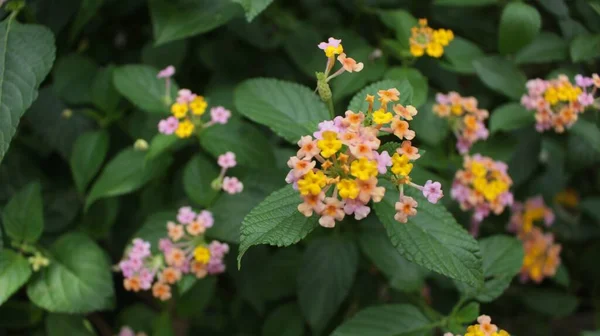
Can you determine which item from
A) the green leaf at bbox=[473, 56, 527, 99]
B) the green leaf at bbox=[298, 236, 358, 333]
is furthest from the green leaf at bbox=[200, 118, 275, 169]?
the green leaf at bbox=[473, 56, 527, 99]

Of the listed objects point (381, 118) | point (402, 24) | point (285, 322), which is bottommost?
point (285, 322)

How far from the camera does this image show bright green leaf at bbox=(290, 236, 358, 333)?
55.7 inches

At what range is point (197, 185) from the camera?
4.50 feet

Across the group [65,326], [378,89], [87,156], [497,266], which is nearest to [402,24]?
[378,89]

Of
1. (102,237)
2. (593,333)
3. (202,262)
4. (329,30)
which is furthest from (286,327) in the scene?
(329,30)

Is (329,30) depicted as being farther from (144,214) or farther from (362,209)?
(362,209)

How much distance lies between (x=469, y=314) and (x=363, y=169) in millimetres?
497

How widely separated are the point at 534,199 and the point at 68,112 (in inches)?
53.8

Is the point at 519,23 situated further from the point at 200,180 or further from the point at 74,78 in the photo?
the point at 74,78

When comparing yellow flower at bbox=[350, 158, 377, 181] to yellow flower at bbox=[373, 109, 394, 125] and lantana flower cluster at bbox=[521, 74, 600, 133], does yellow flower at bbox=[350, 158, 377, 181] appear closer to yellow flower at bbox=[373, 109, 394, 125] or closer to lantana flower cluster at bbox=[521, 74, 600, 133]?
yellow flower at bbox=[373, 109, 394, 125]

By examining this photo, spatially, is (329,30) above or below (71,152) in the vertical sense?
above

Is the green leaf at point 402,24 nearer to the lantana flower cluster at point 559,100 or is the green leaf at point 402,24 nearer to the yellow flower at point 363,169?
the lantana flower cluster at point 559,100

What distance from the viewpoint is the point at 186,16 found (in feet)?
4.72

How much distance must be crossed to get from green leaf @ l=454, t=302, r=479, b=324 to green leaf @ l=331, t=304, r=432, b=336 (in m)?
0.07
